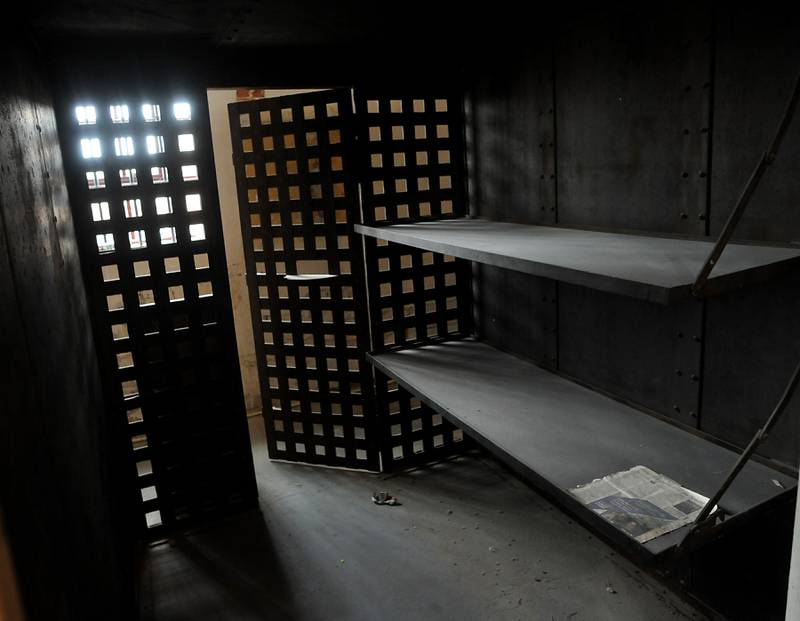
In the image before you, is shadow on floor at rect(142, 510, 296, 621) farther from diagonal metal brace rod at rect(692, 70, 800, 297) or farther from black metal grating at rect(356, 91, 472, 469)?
diagonal metal brace rod at rect(692, 70, 800, 297)

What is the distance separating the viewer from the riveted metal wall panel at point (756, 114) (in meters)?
1.60

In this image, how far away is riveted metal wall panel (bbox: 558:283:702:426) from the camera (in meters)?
2.03

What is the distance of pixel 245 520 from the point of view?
3094 mm

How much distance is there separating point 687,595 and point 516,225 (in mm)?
1596

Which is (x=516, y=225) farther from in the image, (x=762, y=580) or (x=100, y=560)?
(x=100, y=560)

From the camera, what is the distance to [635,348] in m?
2.24

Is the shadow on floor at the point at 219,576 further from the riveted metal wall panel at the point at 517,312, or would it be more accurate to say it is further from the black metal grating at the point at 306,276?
the riveted metal wall panel at the point at 517,312

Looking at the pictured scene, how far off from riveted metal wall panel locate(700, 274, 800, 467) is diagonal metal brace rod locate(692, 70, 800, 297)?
1.57ft

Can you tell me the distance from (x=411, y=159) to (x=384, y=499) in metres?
1.75

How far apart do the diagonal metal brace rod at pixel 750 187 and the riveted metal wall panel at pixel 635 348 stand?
64 cm

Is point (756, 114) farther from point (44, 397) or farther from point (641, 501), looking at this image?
point (44, 397)

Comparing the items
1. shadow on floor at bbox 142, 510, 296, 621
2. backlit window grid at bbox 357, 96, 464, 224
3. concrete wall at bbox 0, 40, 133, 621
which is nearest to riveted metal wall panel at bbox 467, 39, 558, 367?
backlit window grid at bbox 357, 96, 464, 224

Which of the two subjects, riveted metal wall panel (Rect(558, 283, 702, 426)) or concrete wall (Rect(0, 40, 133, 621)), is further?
riveted metal wall panel (Rect(558, 283, 702, 426))

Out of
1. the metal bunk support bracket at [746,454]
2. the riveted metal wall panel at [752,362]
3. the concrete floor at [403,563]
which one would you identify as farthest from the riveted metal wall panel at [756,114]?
the concrete floor at [403,563]
